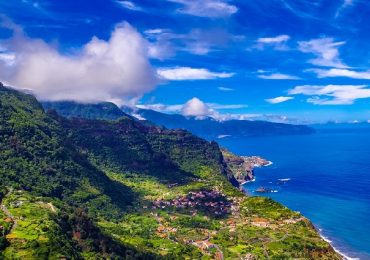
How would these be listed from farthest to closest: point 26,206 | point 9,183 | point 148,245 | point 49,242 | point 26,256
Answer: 1. point 9,183
2. point 148,245
3. point 26,206
4. point 49,242
5. point 26,256

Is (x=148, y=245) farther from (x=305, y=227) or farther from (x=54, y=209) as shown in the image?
(x=305, y=227)

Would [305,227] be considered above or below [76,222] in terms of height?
above

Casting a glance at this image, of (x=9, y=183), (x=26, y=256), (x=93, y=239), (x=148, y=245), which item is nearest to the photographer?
(x=26, y=256)

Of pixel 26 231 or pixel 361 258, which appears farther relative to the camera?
pixel 361 258

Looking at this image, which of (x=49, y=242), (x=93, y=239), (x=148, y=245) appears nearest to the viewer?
(x=49, y=242)

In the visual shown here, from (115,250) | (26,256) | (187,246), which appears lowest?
(26,256)

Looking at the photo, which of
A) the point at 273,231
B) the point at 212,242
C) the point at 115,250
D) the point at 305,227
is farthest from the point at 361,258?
the point at 115,250

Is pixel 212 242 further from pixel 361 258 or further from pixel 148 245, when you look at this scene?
pixel 361 258

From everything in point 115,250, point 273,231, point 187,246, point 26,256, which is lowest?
point 26,256

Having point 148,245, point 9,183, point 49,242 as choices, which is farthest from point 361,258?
point 9,183
